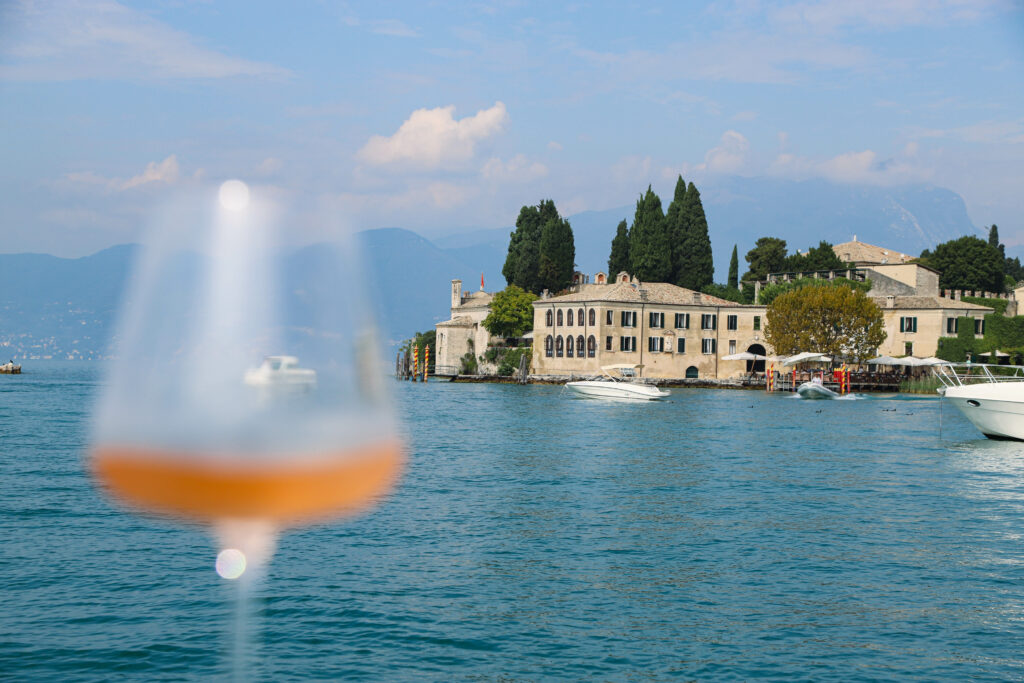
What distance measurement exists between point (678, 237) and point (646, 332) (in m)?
18.9

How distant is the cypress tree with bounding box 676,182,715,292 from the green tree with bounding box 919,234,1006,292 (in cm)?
2126

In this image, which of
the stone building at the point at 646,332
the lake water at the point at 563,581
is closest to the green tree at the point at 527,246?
the stone building at the point at 646,332

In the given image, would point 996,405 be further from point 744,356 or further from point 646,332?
point 646,332

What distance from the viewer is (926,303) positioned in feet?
269

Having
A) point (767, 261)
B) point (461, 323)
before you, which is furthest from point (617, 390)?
point (767, 261)

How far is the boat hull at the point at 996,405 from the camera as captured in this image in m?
36.8

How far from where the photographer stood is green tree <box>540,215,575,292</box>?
9919 centimetres

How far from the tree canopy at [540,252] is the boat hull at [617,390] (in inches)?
1154

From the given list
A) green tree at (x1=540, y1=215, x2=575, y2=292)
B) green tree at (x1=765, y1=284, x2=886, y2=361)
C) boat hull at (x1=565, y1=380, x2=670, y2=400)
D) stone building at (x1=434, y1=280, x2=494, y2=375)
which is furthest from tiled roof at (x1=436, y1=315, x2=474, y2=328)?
green tree at (x1=765, y1=284, x2=886, y2=361)

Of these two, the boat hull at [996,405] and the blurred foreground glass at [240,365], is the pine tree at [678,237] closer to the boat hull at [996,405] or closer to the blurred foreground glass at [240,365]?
the boat hull at [996,405]

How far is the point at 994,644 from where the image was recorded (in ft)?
43.0

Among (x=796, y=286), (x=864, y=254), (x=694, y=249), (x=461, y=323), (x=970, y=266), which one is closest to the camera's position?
(x=796, y=286)

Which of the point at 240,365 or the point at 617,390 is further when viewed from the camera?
the point at 617,390

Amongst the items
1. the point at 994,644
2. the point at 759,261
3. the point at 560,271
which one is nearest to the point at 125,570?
the point at 994,644
